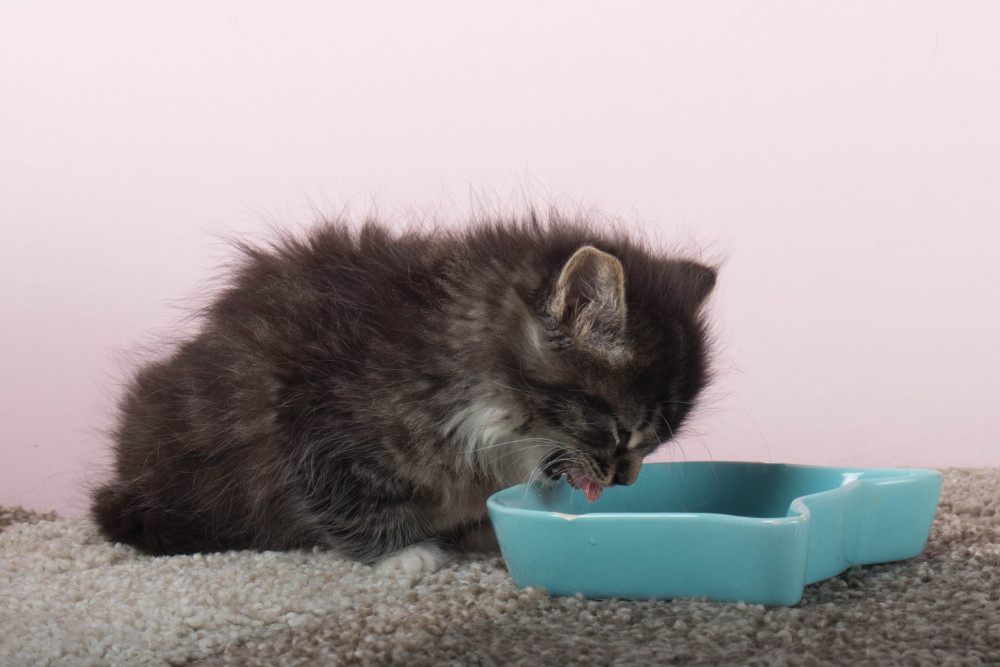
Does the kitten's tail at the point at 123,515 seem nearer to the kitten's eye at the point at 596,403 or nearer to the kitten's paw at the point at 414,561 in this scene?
the kitten's paw at the point at 414,561

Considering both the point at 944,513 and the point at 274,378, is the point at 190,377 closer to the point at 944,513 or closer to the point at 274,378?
the point at 274,378

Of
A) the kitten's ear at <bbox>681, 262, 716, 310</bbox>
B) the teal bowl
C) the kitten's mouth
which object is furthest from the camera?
the kitten's ear at <bbox>681, 262, 716, 310</bbox>

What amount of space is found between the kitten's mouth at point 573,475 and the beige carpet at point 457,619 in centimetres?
21

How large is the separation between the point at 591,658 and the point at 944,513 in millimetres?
1294

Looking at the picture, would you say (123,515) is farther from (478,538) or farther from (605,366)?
(605,366)

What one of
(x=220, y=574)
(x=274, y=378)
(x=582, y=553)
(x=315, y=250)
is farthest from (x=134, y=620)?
(x=315, y=250)

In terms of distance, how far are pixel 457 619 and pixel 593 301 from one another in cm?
60

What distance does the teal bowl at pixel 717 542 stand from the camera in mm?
1354

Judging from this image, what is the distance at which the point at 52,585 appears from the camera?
1.70 meters

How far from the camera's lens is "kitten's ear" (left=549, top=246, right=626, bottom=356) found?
158cm

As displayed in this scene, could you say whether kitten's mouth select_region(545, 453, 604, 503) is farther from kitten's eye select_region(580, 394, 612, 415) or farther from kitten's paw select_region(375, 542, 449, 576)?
kitten's paw select_region(375, 542, 449, 576)

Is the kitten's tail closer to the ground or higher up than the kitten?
closer to the ground

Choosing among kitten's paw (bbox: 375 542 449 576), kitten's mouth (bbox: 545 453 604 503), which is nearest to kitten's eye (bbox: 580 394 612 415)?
kitten's mouth (bbox: 545 453 604 503)

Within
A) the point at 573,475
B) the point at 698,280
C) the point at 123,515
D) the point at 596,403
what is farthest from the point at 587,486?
the point at 123,515
